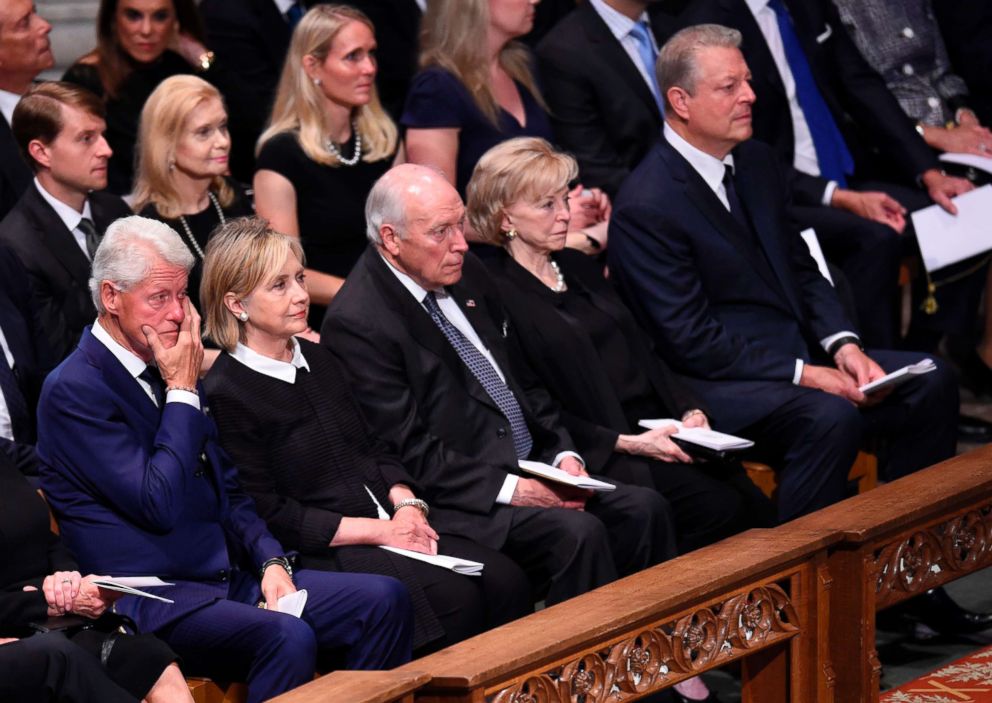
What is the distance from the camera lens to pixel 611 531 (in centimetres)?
435

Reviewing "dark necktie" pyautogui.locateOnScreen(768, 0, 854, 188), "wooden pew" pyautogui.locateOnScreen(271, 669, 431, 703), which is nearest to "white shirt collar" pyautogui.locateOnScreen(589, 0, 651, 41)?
"dark necktie" pyautogui.locateOnScreen(768, 0, 854, 188)

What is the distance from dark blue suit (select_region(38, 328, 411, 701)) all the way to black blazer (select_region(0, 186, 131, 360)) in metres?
0.72

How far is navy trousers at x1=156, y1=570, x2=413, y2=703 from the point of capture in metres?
3.49

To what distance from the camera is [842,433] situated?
15.7ft

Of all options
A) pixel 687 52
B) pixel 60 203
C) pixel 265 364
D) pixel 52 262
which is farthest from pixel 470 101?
pixel 265 364

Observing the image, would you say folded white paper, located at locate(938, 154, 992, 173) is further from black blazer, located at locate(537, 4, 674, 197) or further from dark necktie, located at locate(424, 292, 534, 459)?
dark necktie, located at locate(424, 292, 534, 459)

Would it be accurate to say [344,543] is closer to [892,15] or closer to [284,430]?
[284,430]

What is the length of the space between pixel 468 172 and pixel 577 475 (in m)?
1.37

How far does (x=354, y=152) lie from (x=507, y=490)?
1447 mm

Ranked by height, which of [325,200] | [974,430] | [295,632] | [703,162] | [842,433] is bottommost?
[974,430]

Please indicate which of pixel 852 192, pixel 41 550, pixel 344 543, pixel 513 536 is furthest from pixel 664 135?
pixel 41 550

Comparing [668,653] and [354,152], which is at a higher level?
[354,152]

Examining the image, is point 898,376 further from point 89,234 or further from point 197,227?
point 89,234

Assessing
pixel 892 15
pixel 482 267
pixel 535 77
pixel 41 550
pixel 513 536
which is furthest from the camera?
pixel 892 15
